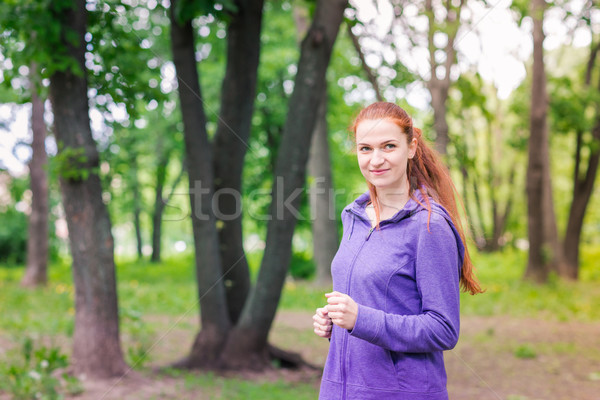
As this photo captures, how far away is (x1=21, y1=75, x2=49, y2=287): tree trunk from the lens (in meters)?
13.6

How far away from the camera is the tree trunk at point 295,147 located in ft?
18.0

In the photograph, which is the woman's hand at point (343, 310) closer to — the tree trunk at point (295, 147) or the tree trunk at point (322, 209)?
the tree trunk at point (295, 147)

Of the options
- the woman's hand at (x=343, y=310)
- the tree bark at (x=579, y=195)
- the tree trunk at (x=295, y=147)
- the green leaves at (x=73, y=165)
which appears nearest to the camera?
the woman's hand at (x=343, y=310)

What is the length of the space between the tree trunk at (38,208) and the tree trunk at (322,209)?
6.40m

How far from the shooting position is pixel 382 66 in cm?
866

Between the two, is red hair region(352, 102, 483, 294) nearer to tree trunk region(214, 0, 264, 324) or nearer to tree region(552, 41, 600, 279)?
tree trunk region(214, 0, 264, 324)

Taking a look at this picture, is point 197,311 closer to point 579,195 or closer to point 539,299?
point 539,299

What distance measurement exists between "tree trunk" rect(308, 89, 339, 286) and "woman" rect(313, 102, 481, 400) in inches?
416

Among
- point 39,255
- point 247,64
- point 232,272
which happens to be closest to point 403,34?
point 247,64

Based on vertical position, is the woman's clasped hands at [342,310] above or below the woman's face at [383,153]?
below

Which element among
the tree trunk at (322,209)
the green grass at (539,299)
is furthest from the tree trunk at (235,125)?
the tree trunk at (322,209)

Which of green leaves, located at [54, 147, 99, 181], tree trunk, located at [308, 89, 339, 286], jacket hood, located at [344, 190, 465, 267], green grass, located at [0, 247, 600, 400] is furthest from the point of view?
tree trunk, located at [308, 89, 339, 286]

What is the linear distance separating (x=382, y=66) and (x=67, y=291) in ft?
26.5

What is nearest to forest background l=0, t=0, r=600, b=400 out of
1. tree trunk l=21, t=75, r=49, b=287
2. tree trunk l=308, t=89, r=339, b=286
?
tree trunk l=308, t=89, r=339, b=286
